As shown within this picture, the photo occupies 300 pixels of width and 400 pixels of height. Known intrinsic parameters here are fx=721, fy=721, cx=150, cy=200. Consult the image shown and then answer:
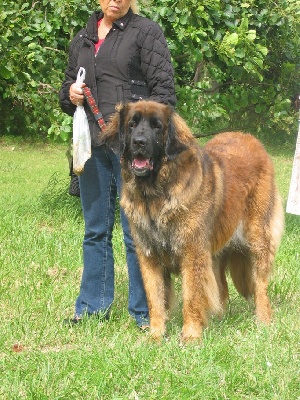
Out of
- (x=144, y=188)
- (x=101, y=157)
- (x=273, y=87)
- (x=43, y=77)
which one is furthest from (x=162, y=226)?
(x=273, y=87)

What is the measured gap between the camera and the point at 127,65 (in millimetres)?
4930

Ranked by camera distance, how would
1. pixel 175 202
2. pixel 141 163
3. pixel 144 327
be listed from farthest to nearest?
pixel 144 327, pixel 175 202, pixel 141 163

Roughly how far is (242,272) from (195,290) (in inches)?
42.2

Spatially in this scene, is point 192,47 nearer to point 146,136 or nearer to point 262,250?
point 262,250

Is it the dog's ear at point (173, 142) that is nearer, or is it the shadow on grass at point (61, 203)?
the dog's ear at point (173, 142)

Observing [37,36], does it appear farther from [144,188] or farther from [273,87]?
[144,188]

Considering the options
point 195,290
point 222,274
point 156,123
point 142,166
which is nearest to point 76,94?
point 156,123

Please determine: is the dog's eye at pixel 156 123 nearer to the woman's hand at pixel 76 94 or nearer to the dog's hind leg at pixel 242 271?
the woman's hand at pixel 76 94

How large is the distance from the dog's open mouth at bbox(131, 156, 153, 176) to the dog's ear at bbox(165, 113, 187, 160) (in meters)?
0.14

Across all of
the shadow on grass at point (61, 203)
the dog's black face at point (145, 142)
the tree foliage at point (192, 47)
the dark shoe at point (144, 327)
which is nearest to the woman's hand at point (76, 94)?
the dog's black face at point (145, 142)

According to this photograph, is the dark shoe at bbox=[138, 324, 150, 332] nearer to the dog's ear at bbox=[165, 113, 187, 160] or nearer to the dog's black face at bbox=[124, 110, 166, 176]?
the dog's black face at bbox=[124, 110, 166, 176]

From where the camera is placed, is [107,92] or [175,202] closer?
[175,202]

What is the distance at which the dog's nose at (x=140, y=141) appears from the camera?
15.1 ft

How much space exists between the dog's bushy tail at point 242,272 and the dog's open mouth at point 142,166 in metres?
1.62
